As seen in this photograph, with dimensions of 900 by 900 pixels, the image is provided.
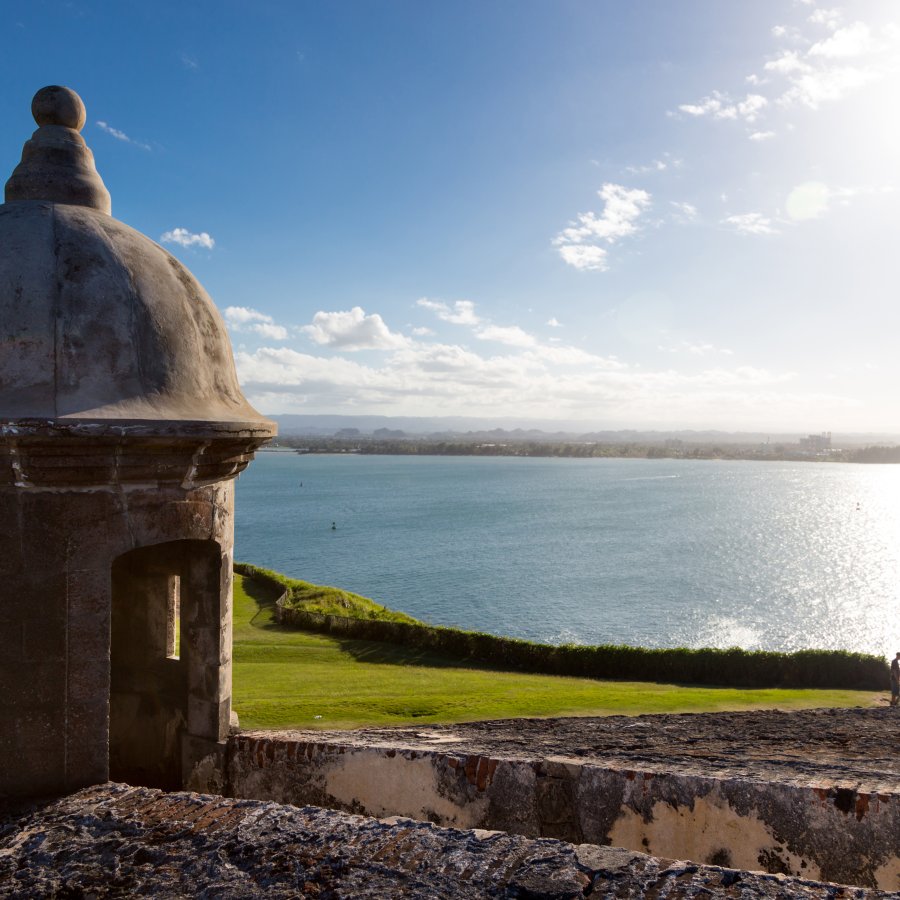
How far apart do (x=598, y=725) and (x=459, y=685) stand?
→ 10950 millimetres

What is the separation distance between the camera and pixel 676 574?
52.0 metres

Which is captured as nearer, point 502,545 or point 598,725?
point 598,725

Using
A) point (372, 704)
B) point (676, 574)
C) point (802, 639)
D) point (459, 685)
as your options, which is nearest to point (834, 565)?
point (676, 574)

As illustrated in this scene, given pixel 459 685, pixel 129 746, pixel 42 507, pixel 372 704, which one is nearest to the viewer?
pixel 42 507

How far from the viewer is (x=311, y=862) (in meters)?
3.21

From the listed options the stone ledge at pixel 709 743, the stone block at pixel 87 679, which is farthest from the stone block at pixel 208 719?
the stone block at pixel 87 679

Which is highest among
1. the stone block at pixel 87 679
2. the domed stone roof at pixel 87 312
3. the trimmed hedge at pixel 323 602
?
the domed stone roof at pixel 87 312

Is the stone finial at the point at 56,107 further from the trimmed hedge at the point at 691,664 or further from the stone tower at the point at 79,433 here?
the trimmed hedge at the point at 691,664

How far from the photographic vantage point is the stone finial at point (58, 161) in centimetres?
515

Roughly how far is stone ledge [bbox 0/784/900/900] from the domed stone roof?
2131 mm

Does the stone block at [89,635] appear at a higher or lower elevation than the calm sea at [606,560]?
higher

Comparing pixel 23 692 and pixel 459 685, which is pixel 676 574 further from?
pixel 23 692

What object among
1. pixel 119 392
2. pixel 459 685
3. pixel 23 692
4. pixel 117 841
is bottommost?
pixel 459 685

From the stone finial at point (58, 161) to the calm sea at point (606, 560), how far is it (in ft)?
105
